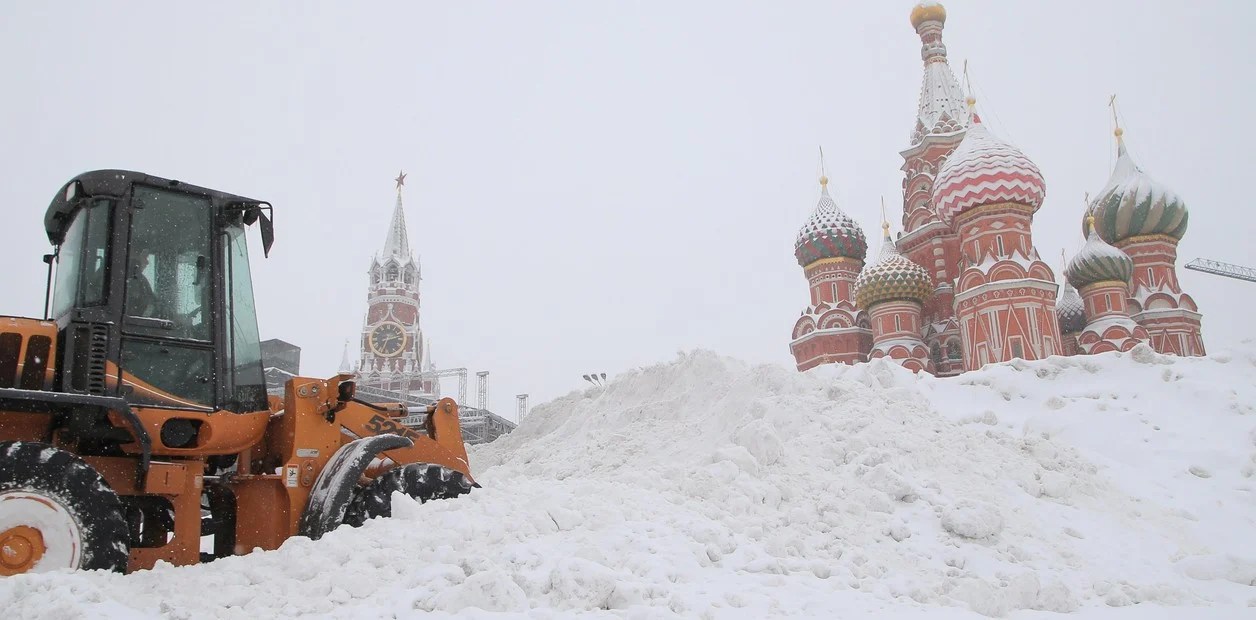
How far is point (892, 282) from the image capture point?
1140 inches

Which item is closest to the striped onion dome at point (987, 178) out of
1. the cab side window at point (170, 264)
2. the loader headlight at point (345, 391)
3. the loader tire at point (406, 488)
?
the loader tire at point (406, 488)

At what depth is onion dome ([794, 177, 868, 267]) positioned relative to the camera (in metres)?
32.2

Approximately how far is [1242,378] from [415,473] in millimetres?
11170

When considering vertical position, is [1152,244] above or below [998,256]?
above

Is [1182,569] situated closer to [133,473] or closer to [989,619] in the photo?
[989,619]

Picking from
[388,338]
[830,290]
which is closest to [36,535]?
[830,290]

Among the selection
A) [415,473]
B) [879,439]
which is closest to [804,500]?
[879,439]

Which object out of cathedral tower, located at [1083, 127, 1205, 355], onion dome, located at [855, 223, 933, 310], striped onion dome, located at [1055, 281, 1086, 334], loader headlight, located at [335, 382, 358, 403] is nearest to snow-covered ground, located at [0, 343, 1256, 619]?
loader headlight, located at [335, 382, 358, 403]

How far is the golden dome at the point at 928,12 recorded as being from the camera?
3347 cm

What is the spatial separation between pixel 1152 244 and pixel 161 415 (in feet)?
111

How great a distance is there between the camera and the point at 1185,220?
3108 centimetres

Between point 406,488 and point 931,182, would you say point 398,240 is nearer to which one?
point 931,182

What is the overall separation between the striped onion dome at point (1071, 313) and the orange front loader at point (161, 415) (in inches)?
1166

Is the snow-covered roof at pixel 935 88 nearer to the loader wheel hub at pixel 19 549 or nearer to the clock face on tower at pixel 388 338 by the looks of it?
the loader wheel hub at pixel 19 549
